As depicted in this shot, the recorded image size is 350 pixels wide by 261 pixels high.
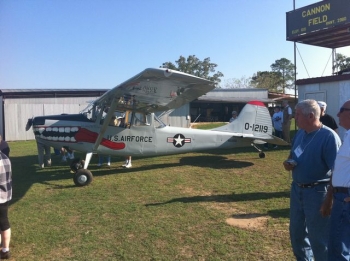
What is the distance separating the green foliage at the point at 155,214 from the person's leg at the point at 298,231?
0.59 m

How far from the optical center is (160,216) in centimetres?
511

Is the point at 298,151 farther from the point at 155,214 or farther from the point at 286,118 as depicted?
the point at 286,118

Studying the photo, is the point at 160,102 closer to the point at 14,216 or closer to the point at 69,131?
the point at 69,131

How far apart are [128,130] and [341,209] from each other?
7022 millimetres

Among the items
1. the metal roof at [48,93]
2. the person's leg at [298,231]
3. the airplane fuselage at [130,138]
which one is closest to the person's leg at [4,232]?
the person's leg at [298,231]

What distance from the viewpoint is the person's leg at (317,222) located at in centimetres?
278

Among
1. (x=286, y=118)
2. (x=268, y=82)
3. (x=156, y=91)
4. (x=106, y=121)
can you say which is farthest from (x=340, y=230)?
(x=268, y=82)

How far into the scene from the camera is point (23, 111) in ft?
81.9

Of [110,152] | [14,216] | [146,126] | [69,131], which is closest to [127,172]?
[110,152]

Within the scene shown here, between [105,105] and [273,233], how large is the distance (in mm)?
5922

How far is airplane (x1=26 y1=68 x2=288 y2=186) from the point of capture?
7.70 m

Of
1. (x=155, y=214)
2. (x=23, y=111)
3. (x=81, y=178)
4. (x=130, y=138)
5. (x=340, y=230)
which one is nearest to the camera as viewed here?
(x=340, y=230)

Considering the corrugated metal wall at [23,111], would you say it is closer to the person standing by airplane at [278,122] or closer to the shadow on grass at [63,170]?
the shadow on grass at [63,170]

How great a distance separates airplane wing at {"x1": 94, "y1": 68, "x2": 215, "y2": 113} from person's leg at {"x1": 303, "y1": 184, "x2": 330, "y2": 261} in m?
3.83
